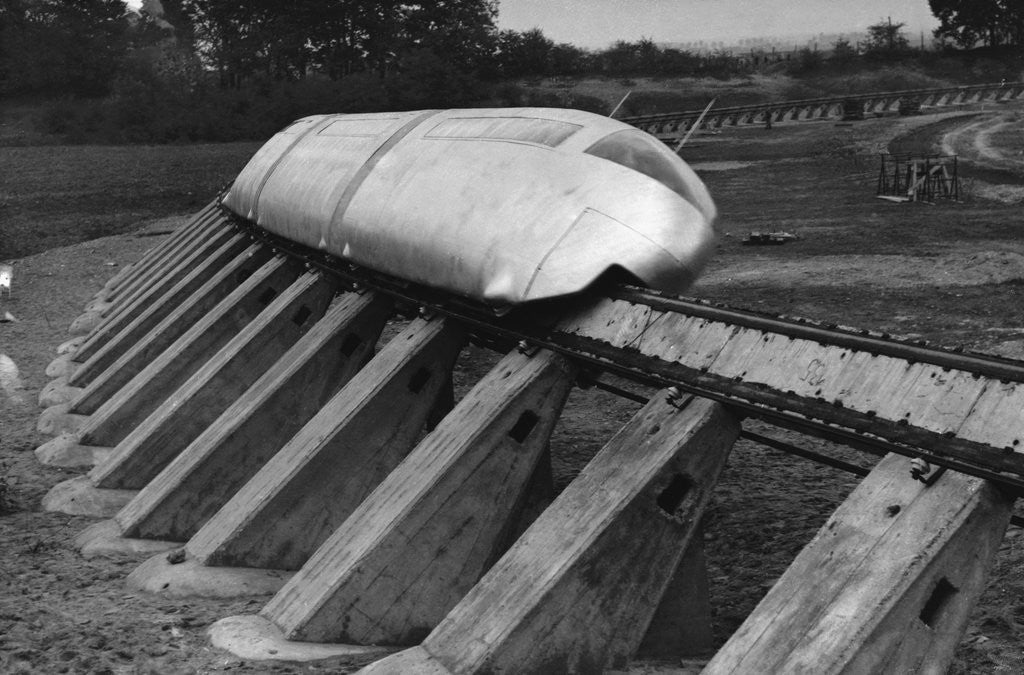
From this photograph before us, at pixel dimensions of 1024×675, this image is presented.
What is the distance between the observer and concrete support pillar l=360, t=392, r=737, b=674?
12.8ft

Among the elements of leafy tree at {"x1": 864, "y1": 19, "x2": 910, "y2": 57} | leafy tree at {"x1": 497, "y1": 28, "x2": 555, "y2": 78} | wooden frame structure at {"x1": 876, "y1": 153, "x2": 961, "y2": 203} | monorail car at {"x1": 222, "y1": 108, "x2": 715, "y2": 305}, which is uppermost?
leafy tree at {"x1": 864, "y1": 19, "x2": 910, "y2": 57}

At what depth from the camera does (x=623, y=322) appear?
5352 mm

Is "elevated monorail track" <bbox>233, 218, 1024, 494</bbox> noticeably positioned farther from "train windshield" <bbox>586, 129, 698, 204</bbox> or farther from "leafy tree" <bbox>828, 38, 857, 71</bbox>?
"leafy tree" <bbox>828, 38, 857, 71</bbox>

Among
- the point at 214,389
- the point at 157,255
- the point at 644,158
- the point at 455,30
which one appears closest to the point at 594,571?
the point at 644,158

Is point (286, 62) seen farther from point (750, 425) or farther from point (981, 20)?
point (750, 425)

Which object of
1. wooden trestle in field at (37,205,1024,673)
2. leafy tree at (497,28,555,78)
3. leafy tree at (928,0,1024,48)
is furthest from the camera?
leafy tree at (928,0,1024,48)

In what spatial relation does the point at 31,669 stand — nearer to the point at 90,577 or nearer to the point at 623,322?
the point at 90,577

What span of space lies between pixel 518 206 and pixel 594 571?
9.06 feet

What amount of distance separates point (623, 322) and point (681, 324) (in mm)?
467

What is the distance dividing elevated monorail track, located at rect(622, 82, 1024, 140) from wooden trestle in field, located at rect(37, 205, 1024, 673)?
3604cm

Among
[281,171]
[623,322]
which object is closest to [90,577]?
[623,322]

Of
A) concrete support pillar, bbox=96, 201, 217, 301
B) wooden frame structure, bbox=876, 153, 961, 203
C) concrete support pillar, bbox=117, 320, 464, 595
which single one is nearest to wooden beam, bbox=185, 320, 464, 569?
concrete support pillar, bbox=117, 320, 464, 595

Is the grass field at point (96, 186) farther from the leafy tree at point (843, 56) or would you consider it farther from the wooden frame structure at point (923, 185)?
the leafy tree at point (843, 56)

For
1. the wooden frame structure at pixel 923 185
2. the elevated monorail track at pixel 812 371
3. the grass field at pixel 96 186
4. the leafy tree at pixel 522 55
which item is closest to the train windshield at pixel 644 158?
the elevated monorail track at pixel 812 371
